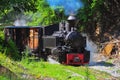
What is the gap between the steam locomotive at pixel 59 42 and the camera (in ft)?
55.8

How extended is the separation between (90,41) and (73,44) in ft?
23.9

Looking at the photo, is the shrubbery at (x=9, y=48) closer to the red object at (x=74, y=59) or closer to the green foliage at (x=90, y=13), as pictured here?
the red object at (x=74, y=59)

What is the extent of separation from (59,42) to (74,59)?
176 centimetres

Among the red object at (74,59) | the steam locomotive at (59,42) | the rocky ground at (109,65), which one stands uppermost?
the steam locomotive at (59,42)

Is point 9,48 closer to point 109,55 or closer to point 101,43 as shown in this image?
point 109,55

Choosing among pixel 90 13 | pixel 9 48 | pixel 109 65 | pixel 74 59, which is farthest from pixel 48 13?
pixel 9 48

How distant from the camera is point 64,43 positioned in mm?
18078

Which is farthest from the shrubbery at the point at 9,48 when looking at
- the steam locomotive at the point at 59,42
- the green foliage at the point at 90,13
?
the green foliage at the point at 90,13

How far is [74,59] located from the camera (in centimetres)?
1688

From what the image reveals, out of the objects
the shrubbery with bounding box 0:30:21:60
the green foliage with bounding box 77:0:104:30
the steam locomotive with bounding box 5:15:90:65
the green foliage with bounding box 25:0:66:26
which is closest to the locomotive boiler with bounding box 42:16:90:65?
the steam locomotive with bounding box 5:15:90:65

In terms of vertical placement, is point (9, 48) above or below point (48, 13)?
below

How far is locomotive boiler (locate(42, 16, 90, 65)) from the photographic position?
16.9 metres

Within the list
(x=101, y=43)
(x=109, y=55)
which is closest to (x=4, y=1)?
(x=109, y=55)

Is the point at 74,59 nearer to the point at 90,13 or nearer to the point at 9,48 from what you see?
the point at 9,48
